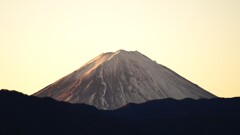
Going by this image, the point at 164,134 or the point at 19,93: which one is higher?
the point at 19,93

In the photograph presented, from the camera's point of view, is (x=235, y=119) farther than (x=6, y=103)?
Yes

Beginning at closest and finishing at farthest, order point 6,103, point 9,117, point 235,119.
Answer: point 9,117 < point 6,103 < point 235,119

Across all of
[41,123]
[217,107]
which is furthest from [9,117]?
[217,107]

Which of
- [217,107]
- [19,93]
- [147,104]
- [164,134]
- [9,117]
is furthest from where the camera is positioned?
[147,104]

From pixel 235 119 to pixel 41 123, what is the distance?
39.8m

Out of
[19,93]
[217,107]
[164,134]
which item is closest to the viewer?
[19,93]

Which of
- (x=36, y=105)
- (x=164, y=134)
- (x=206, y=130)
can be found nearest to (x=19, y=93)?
(x=36, y=105)

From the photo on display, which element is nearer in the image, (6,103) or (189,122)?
(6,103)

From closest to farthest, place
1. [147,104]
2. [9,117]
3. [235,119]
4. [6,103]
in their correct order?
[9,117] → [6,103] → [235,119] → [147,104]

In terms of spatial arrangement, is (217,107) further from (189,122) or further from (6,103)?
(6,103)

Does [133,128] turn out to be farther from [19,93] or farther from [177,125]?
[19,93]

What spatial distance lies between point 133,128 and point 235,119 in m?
22.4

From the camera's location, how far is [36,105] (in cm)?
8850

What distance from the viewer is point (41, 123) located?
80625 millimetres
